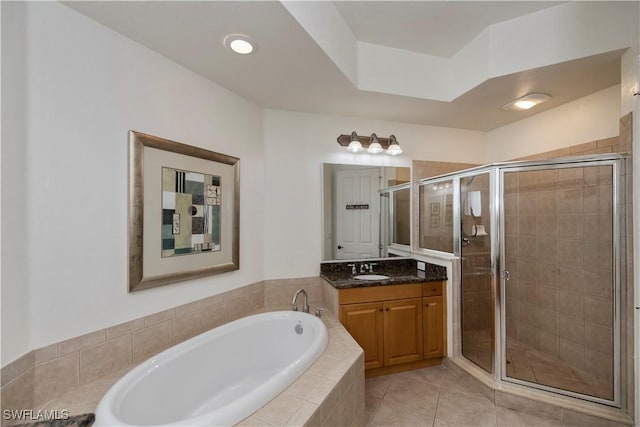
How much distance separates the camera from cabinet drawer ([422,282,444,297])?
237 centimetres

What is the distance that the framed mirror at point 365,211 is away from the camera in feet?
8.70

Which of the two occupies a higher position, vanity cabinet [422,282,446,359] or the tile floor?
vanity cabinet [422,282,446,359]

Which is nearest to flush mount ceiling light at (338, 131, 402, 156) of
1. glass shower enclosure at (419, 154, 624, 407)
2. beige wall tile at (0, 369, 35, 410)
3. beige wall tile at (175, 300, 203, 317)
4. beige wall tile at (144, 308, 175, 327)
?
glass shower enclosure at (419, 154, 624, 407)

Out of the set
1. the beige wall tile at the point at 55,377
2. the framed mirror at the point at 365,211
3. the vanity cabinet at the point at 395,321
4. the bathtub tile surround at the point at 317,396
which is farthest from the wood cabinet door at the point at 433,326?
the beige wall tile at the point at 55,377

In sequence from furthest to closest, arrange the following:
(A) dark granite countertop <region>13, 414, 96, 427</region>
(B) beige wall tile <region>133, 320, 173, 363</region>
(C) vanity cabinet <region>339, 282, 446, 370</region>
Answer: (C) vanity cabinet <region>339, 282, 446, 370</region>, (B) beige wall tile <region>133, 320, 173, 363</region>, (A) dark granite countertop <region>13, 414, 96, 427</region>

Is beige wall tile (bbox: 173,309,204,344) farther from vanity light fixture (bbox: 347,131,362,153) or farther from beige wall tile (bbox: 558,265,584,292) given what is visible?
beige wall tile (bbox: 558,265,584,292)

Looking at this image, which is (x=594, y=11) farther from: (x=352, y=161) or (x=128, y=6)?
(x=128, y=6)

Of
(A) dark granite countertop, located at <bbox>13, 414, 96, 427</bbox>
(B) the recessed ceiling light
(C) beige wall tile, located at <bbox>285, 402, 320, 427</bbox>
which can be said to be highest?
(B) the recessed ceiling light

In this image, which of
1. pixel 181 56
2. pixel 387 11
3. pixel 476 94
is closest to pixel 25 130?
pixel 181 56

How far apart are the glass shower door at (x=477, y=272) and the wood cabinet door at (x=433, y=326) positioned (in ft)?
0.64

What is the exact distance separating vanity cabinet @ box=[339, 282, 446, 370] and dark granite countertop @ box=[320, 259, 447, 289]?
0.16 ft

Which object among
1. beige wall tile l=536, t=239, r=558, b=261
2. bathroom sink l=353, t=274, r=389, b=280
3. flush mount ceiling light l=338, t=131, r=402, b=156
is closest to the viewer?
beige wall tile l=536, t=239, r=558, b=261

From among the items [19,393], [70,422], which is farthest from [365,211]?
[19,393]

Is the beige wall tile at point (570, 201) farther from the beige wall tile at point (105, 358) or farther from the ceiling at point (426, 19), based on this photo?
the beige wall tile at point (105, 358)
